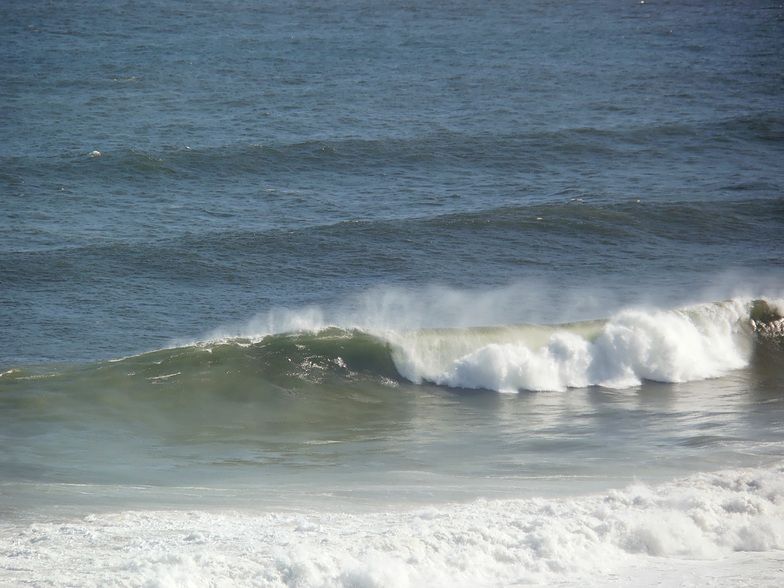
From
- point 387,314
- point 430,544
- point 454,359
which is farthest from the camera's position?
point 387,314

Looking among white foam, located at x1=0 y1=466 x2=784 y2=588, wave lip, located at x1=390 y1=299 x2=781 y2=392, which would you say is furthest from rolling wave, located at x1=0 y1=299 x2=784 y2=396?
white foam, located at x1=0 y1=466 x2=784 y2=588

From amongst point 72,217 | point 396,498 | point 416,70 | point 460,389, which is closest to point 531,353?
point 460,389

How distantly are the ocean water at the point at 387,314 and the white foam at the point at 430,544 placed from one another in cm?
3

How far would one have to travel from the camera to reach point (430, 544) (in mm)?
7984

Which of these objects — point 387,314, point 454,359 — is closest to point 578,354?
point 454,359

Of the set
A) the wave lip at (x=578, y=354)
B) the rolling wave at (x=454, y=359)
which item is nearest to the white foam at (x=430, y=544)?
the rolling wave at (x=454, y=359)

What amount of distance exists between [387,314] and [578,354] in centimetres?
391

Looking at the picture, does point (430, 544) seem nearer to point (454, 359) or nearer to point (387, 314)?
point (454, 359)

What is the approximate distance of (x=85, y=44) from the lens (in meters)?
40.3

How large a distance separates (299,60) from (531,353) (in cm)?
2761

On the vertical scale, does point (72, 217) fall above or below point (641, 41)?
below

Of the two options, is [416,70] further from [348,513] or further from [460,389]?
[348,513]

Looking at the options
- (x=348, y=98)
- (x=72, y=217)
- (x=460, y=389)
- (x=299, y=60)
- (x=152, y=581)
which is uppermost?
(x=299, y=60)

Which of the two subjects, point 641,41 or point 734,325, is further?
point 641,41
